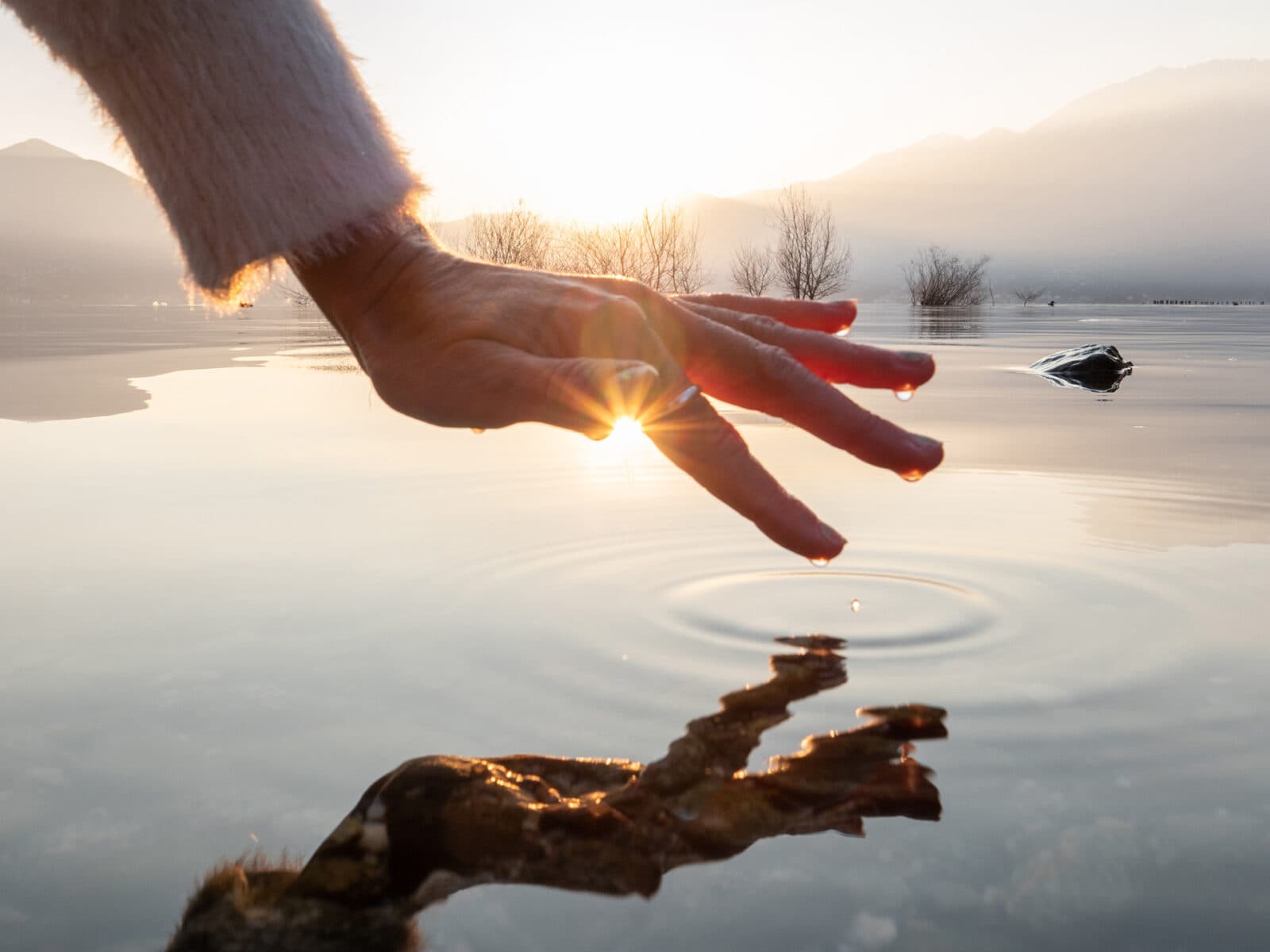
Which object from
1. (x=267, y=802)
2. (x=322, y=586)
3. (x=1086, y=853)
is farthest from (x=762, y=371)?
(x=322, y=586)

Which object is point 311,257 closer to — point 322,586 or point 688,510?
point 322,586

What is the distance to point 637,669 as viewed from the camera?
77.8 inches

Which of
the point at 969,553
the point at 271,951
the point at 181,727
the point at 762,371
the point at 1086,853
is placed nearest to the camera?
the point at 271,951

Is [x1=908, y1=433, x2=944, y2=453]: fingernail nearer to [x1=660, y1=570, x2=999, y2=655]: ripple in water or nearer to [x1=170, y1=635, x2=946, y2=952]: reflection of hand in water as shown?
[x1=170, y1=635, x2=946, y2=952]: reflection of hand in water

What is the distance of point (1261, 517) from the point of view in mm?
3467

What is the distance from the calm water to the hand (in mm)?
435

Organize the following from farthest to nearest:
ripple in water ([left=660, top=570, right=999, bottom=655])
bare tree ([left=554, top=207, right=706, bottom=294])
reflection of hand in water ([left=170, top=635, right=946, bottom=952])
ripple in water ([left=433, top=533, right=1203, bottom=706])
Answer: bare tree ([left=554, top=207, right=706, bottom=294])
ripple in water ([left=660, top=570, right=999, bottom=655])
ripple in water ([left=433, top=533, right=1203, bottom=706])
reflection of hand in water ([left=170, top=635, right=946, bottom=952])

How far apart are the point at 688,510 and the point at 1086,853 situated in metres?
2.25

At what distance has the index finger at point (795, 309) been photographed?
1868 millimetres

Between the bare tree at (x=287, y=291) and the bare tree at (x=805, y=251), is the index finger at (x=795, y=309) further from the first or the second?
the bare tree at (x=805, y=251)

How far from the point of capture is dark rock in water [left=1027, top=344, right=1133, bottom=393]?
995 cm

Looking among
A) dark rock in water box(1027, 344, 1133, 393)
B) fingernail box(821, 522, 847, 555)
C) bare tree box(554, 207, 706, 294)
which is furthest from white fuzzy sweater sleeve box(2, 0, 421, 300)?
bare tree box(554, 207, 706, 294)

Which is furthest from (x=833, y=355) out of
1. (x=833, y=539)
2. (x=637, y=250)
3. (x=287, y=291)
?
(x=637, y=250)

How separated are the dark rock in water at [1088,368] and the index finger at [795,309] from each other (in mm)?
8356
